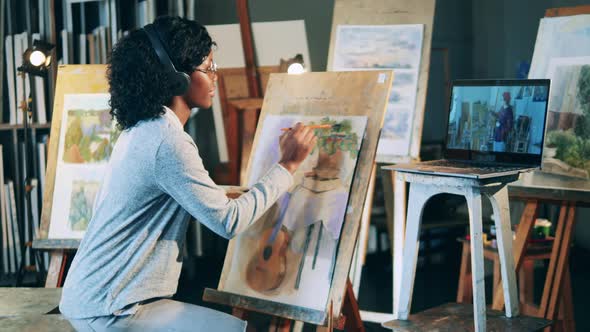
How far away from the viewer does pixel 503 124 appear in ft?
7.50

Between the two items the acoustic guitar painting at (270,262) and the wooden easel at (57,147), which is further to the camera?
the wooden easel at (57,147)

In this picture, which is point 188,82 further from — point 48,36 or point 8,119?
point 8,119

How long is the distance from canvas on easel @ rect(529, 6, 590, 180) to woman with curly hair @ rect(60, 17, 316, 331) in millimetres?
1286

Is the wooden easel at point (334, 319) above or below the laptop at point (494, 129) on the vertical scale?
below

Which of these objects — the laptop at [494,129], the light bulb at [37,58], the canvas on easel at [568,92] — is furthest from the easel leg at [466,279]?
the light bulb at [37,58]

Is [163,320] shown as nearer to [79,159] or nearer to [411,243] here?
[411,243]

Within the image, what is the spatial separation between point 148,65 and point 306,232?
77cm

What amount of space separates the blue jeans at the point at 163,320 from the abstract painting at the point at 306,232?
331 mm

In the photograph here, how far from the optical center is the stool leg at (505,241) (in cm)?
219

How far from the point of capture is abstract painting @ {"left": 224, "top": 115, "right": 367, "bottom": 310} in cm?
222

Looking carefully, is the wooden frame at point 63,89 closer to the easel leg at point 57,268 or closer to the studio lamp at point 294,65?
the easel leg at point 57,268

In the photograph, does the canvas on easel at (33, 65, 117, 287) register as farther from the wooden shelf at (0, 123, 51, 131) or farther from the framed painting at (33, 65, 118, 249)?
the wooden shelf at (0, 123, 51, 131)

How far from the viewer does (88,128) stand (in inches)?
113

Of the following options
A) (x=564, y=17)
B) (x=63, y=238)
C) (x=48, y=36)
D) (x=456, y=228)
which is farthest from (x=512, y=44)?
(x=63, y=238)
